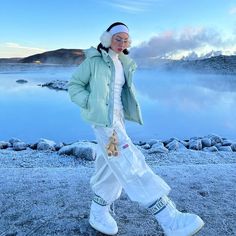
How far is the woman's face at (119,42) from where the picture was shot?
2.88 m

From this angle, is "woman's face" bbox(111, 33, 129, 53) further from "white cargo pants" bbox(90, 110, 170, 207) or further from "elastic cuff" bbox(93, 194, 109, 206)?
"elastic cuff" bbox(93, 194, 109, 206)

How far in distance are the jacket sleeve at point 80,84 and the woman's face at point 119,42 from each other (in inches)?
8.4

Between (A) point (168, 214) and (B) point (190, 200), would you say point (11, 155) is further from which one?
(A) point (168, 214)

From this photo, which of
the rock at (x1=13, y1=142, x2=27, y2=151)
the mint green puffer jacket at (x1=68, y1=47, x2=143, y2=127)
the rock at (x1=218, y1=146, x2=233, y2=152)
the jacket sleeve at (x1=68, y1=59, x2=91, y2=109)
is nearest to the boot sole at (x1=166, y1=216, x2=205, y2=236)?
the mint green puffer jacket at (x1=68, y1=47, x2=143, y2=127)

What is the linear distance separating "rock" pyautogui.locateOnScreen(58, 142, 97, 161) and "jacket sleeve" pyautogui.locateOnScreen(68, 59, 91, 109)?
3164 mm

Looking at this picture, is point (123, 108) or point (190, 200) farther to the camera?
point (190, 200)

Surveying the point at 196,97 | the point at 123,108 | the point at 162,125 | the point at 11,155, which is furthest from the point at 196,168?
the point at 196,97

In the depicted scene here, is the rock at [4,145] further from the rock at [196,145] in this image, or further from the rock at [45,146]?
the rock at [196,145]

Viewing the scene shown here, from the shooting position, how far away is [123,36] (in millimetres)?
2885

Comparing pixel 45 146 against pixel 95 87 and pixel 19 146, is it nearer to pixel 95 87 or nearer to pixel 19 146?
pixel 19 146

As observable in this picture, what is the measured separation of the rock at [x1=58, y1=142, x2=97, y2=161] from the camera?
5.98 metres

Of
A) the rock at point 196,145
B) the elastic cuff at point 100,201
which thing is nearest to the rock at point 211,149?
the rock at point 196,145

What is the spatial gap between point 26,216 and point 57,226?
1.00 feet

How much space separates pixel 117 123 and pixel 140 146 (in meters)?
4.22
